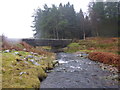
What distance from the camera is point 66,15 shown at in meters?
45.8

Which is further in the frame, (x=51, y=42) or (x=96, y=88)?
(x=51, y=42)

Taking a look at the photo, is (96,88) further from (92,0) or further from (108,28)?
(92,0)

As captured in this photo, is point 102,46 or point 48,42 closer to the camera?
point 102,46

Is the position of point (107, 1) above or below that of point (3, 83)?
above

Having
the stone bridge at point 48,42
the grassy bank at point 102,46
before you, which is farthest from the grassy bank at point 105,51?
the stone bridge at point 48,42

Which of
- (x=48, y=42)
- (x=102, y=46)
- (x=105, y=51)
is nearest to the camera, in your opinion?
(x=105, y=51)

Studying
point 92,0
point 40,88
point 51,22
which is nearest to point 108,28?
point 40,88

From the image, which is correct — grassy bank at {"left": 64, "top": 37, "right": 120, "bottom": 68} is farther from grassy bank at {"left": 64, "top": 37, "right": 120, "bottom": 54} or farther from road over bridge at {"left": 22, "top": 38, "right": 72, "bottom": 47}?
road over bridge at {"left": 22, "top": 38, "right": 72, "bottom": 47}

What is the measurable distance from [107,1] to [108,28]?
55.5 feet

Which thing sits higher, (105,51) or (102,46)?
(102,46)

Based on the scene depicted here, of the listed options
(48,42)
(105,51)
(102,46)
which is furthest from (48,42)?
(105,51)

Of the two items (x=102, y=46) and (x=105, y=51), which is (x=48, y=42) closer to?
(x=102, y=46)

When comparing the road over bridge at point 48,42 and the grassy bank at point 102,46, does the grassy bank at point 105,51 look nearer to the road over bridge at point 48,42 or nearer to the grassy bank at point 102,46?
the grassy bank at point 102,46

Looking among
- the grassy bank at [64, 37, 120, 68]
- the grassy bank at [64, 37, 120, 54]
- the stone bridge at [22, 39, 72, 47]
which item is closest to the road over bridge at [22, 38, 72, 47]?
the stone bridge at [22, 39, 72, 47]
